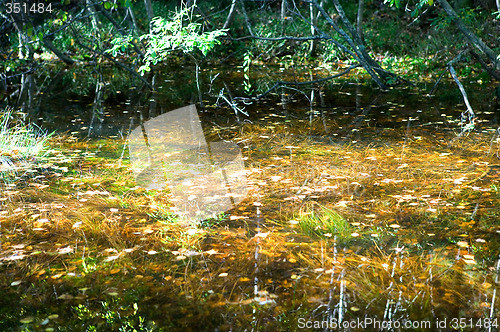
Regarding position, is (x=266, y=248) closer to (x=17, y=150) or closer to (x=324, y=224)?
(x=324, y=224)

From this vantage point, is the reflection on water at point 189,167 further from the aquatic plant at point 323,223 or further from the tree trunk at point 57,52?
the tree trunk at point 57,52

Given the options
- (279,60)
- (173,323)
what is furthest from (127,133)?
(279,60)

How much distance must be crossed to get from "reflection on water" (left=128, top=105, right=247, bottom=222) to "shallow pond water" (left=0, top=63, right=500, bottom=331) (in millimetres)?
110

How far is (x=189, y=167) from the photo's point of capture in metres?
5.86

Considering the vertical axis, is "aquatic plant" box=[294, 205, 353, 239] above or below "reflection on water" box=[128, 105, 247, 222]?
below

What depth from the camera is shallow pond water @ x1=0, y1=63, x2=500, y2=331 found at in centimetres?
303

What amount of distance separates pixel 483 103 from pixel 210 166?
21.1ft

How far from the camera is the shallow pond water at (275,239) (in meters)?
3.03

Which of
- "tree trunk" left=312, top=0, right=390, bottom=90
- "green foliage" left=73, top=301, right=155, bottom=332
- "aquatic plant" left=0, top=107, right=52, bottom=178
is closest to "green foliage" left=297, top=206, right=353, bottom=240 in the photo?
"green foliage" left=73, top=301, right=155, bottom=332

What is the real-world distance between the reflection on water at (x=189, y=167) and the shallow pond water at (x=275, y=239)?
0.11 m

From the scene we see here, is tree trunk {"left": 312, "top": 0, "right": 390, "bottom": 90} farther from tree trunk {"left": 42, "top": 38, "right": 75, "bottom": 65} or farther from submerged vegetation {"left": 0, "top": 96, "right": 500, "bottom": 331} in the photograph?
tree trunk {"left": 42, "top": 38, "right": 75, "bottom": 65}

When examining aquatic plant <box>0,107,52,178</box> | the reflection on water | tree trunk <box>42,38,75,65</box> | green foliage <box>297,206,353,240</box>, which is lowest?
green foliage <box>297,206,353,240</box>

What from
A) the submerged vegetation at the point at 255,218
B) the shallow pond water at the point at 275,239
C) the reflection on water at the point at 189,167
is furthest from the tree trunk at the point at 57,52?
the shallow pond water at the point at 275,239

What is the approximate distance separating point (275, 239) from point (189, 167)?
7.16 ft
